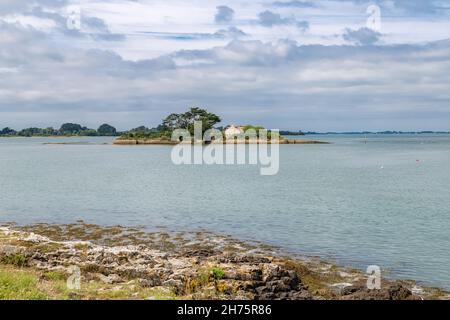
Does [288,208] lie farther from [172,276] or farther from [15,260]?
[15,260]

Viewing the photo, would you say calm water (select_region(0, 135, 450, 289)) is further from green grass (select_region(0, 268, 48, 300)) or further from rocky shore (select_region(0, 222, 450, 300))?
green grass (select_region(0, 268, 48, 300))

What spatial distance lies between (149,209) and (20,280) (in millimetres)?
29715

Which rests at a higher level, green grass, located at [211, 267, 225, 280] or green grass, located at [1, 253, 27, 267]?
green grass, located at [1, 253, 27, 267]

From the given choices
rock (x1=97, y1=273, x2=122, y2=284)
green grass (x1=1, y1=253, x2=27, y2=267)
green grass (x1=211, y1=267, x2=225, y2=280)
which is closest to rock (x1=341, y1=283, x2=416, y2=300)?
green grass (x1=211, y1=267, x2=225, y2=280)

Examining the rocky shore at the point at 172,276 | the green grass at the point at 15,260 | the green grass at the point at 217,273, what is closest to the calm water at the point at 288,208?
the rocky shore at the point at 172,276

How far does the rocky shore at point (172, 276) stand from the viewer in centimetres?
1689

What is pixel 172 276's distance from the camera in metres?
19.7

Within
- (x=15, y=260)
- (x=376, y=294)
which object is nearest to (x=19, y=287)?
(x=15, y=260)

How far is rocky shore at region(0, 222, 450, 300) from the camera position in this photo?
16.9m

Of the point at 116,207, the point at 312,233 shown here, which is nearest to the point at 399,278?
the point at 312,233

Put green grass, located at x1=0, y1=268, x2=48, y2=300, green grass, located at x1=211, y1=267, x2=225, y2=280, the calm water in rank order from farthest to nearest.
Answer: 1. the calm water
2. green grass, located at x1=211, y1=267, x2=225, y2=280
3. green grass, located at x1=0, y1=268, x2=48, y2=300
